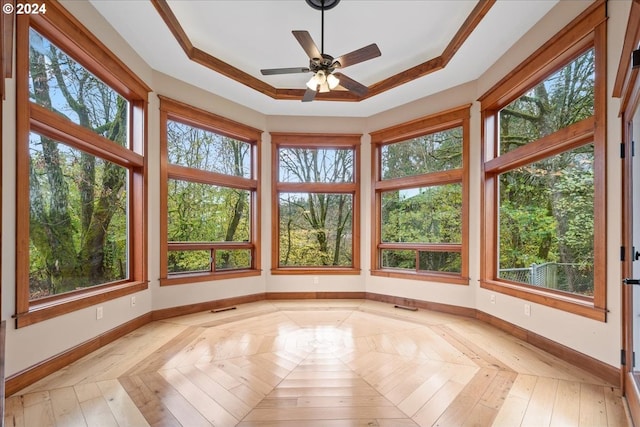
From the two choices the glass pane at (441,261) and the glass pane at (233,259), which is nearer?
the glass pane at (441,261)

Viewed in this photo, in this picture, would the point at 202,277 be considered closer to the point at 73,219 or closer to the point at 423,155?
the point at 73,219

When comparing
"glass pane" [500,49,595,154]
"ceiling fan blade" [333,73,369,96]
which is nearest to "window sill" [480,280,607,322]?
"glass pane" [500,49,595,154]

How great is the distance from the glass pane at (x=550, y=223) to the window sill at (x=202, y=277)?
11.4 feet

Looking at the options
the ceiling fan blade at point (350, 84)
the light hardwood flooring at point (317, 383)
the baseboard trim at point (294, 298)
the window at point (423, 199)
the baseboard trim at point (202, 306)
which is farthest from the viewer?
the window at point (423, 199)

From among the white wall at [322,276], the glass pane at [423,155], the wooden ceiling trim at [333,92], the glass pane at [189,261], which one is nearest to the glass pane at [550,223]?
the white wall at [322,276]

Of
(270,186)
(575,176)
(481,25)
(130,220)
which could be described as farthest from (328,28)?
(130,220)

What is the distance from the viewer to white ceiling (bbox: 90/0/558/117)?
3121 mm

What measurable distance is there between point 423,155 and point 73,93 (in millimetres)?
4232

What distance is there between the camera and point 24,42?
8.08ft

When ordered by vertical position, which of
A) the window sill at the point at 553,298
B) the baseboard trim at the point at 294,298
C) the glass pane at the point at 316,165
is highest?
the glass pane at the point at 316,165

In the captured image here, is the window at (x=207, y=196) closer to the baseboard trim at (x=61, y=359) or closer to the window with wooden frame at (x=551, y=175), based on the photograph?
the baseboard trim at (x=61, y=359)

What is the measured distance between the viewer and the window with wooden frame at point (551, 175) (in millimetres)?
2686

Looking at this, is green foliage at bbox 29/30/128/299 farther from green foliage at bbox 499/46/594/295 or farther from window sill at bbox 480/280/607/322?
green foliage at bbox 499/46/594/295

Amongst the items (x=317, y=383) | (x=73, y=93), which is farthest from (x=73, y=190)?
(x=317, y=383)
